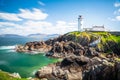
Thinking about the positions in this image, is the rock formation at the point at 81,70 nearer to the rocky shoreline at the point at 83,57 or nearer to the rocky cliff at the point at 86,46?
the rocky shoreline at the point at 83,57

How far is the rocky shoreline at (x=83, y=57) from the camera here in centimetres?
3972

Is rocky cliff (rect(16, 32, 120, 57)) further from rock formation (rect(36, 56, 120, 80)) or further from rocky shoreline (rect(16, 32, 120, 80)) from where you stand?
rock formation (rect(36, 56, 120, 80))

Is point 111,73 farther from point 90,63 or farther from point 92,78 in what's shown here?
point 90,63

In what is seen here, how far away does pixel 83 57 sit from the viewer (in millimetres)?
62531

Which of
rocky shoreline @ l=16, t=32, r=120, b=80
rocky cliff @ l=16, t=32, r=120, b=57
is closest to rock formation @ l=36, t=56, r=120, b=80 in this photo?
rocky shoreline @ l=16, t=32, r=120, b=80

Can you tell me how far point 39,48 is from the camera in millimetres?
120250

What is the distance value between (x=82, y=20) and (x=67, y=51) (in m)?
58.7

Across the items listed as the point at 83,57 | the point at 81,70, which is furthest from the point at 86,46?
the point at 81,70

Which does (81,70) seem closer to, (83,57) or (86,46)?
(83,57)

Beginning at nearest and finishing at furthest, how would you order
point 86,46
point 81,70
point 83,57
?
point 81,70
point 83,57
point 86,46

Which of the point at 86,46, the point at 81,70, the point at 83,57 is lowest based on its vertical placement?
the point at 81,70

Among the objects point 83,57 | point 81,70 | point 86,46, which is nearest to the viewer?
point 81,70

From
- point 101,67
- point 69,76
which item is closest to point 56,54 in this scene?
point 69,76

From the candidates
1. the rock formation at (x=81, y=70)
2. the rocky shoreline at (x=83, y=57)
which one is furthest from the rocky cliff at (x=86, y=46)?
the rock formation at (x=81, y=70)
